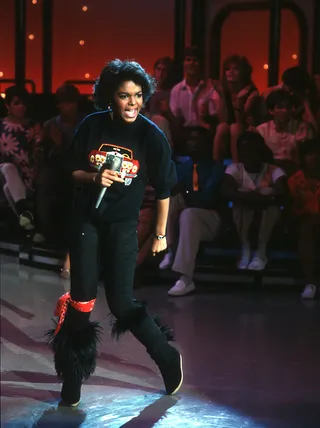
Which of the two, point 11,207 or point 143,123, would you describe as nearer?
point 143,123

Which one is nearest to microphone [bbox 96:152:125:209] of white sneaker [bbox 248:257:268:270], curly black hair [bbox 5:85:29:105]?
white sneaker [bbox 248:257:268:270]

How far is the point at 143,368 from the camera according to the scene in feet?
15.0

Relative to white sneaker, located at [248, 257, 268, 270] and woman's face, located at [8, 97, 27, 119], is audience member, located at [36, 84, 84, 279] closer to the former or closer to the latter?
woman's face, located at [8, 97, 27, 119]

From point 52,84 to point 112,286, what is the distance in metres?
6.76

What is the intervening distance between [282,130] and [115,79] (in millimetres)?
3740

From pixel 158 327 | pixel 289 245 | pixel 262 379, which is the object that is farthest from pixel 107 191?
pixel 289 245

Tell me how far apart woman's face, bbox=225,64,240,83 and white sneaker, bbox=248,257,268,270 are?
1745 millimetres

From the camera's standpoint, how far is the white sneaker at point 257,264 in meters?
6.82

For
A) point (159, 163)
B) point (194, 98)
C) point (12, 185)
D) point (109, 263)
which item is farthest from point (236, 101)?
point (109, 263)

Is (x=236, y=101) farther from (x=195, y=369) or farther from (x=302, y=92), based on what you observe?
(x=195, y=369)

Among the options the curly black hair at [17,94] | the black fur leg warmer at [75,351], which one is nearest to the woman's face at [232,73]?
the curly black hair at [17,94]

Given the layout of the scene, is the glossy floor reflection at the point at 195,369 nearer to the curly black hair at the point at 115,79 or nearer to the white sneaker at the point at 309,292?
the white sneaker at the point at 309,292

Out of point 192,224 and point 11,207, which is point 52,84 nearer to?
point 11,207

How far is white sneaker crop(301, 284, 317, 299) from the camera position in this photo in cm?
653
